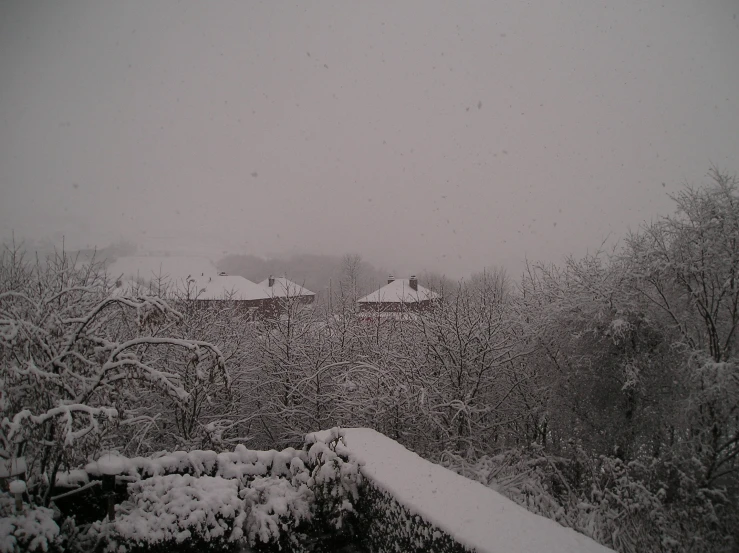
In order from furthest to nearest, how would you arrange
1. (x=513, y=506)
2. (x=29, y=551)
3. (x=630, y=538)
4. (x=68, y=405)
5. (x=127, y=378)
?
(x=630, y=538) → (x=127, y=378) → (x=513, y=506) → (x=68, y=405) → (x=29, y=551)

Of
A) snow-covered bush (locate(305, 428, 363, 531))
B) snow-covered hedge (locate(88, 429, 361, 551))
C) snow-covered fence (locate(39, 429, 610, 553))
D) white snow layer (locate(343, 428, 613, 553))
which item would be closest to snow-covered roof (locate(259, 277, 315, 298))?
snow-covered hedge (locate(88, 429, 361, 551))

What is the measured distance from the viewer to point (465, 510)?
3.67 m

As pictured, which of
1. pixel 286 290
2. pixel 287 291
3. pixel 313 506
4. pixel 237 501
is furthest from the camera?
pixel 287 291

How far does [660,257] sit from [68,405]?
1087 cm

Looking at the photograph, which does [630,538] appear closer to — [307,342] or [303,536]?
[303,536]

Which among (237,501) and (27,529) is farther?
(237,501)

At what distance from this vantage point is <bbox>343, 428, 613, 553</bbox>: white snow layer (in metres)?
3.11

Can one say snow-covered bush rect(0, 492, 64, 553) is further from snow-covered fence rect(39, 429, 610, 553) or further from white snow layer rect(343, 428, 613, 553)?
white snow layer rect(343, 428, 613, 553)

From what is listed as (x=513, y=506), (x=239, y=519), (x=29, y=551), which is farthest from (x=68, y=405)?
(x=513, y=506)

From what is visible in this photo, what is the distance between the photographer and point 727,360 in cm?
851

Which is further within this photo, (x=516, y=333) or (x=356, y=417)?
(x=516, y=333)

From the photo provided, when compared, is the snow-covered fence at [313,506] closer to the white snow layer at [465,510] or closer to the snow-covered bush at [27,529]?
the white snow layer at [465,510]

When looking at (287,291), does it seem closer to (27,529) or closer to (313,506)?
(313,506)

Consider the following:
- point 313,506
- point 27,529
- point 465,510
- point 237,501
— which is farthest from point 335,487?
point 27,529
